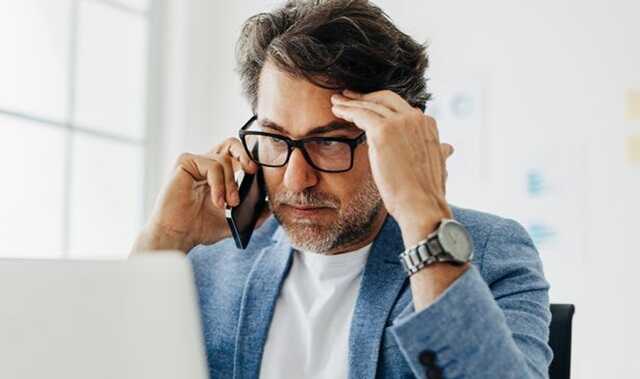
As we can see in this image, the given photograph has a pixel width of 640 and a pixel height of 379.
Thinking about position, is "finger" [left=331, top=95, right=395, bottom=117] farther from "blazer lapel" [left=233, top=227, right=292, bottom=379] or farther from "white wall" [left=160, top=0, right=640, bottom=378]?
"white wall" [left=160, top=0, right=640, bottom=378]

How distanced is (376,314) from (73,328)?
0.92 meters

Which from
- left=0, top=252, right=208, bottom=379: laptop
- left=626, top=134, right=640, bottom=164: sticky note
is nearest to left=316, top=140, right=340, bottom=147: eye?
left=0, top=252, right=208, bottom=379: laptop

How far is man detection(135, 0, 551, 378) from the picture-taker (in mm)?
1146

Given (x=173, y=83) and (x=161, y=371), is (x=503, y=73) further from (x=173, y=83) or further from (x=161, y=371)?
(x=161, y=371)

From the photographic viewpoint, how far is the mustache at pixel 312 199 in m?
1.31

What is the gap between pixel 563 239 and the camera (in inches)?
102

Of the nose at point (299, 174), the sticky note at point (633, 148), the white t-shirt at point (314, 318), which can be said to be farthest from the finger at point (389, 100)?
the sticky note at point (633, 148)

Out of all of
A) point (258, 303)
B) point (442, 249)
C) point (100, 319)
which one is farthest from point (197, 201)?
point (100, 319)

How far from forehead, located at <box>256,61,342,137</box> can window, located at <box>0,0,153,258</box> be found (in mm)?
1412

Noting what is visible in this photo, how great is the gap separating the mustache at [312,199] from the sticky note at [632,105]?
1.48 metres

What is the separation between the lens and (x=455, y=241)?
104cm

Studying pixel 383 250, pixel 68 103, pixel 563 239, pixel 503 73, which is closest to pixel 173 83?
pixel 68 103

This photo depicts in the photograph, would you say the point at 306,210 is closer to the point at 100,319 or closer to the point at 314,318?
the point at 314,318

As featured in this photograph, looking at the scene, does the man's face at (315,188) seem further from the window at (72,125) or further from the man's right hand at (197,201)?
the window at (72,125)
